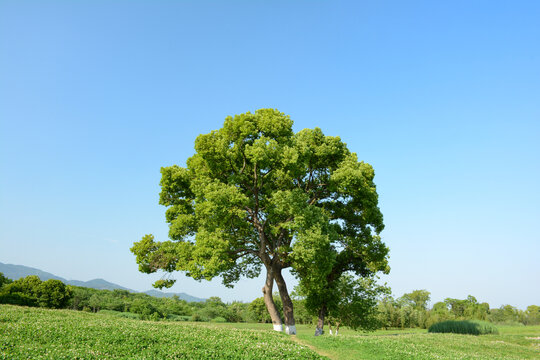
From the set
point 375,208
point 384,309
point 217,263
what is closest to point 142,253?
point 217,263

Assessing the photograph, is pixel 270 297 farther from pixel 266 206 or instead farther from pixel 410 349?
pixel 410 349

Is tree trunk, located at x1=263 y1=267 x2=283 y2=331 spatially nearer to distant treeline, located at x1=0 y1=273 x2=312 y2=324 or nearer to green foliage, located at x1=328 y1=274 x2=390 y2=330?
green foliage, located at x1=328 y1=274 x2=390 y2=330

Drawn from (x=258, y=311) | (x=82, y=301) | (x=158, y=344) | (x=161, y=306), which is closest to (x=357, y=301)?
(x=158, y=344)

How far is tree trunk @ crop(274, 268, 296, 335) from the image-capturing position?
25386 mm

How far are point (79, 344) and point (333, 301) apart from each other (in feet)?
65.8

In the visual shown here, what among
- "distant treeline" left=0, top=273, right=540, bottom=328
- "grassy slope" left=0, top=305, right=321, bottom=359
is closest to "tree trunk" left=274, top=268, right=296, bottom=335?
"distant treeline" left=0, top=273, right=540, bottom=328

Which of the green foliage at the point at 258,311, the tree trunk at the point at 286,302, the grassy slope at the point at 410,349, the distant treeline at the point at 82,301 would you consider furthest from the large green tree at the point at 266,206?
the green foliage at the point at 258,311

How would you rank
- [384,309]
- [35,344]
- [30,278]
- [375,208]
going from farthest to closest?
[384,309]
[30,278]
[375,208]
[35,344]

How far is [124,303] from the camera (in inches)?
2203

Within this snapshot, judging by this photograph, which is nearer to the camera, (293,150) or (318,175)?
A: (293,150)

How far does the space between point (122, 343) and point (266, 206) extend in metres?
12.9

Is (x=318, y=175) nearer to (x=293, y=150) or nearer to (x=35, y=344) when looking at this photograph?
(x=293, y=150)

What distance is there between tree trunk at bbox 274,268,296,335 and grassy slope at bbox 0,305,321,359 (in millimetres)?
7509

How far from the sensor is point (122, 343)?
1438 cm
